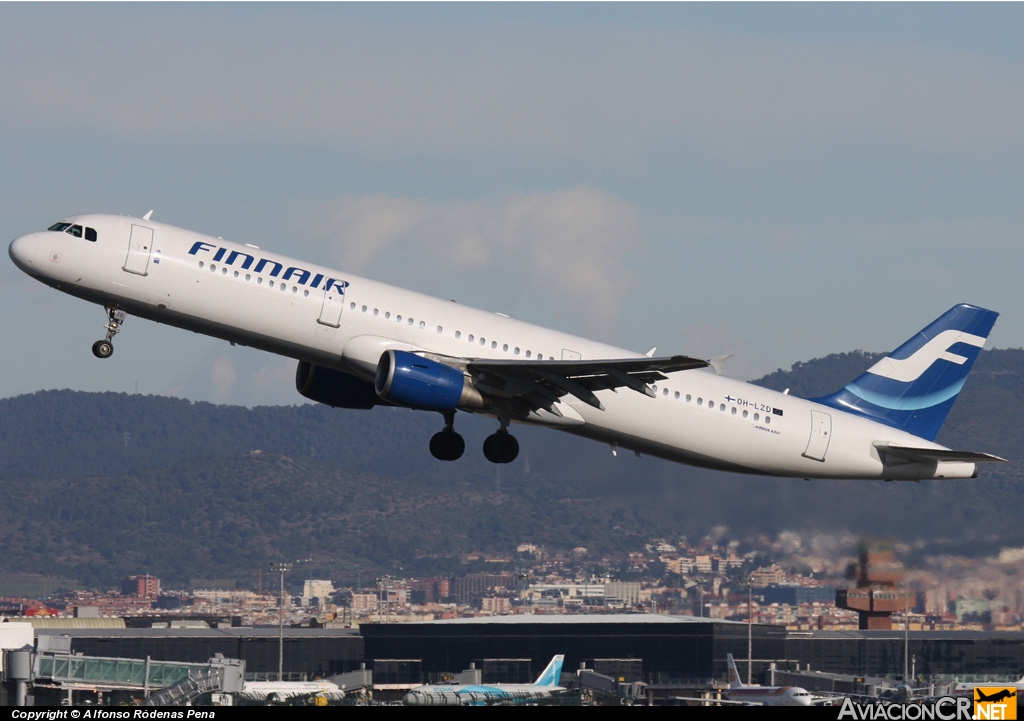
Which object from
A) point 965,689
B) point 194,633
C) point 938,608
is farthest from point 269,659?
point 965,689

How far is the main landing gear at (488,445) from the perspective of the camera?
46.2 metres

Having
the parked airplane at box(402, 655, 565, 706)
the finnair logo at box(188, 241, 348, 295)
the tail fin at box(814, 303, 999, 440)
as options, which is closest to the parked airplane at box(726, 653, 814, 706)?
the parked airplane at box(402, 655, 565, 706)

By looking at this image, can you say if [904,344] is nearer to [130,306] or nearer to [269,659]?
[130,306]

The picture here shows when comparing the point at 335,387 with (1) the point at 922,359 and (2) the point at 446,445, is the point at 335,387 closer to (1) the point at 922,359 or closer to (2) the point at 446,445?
(2) the point at 446,445

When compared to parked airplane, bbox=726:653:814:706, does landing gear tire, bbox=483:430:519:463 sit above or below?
above

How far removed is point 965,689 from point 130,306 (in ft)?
131

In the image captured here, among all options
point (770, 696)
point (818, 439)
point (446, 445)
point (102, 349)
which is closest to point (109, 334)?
point (102, 349)

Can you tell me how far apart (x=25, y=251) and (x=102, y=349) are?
3597mm

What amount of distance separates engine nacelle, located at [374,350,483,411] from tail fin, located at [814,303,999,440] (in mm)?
13645

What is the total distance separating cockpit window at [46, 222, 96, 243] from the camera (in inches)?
1649

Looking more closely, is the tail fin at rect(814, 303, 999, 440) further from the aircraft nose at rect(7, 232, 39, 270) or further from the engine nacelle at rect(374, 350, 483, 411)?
the aircraft nose at rect(7, 232, 39, 270)

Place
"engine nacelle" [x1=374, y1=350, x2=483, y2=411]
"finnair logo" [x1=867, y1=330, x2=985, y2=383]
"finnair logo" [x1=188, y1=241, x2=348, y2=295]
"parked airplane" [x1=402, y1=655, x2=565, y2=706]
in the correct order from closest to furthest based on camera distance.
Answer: "engine nacelle" [x1=374, y1=350, x2=483, y2=411] < "finnair logo" [x1=188, y1=241, x2=348, y2=295] < "finnair logo" [x1=867, y1=330, x2=985, y2=383] < "parked airplane" [x1=402, y1=655, x2=565, y2=706]

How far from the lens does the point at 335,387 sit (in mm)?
46688

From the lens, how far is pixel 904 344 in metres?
50.6
